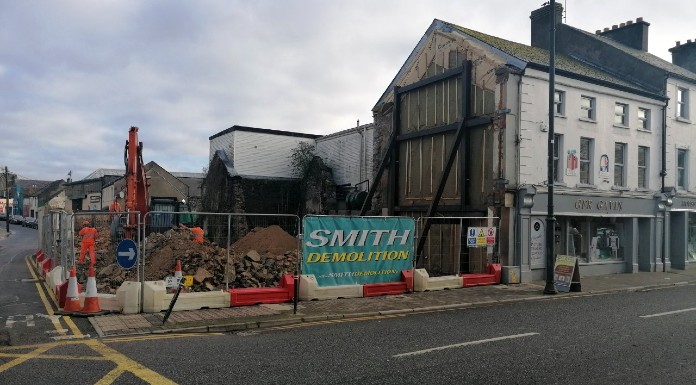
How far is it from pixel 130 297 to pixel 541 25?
21968mm

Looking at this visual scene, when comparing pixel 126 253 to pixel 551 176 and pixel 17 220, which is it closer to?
pixel 551 176

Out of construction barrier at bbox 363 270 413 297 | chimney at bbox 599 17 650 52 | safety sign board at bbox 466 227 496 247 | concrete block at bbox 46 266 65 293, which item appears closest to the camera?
concrete block at bbox 46 266 65 293

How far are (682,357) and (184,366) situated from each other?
6883 mm

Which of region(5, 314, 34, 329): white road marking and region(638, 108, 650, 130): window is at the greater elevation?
region(638, 108, 650, 130): window

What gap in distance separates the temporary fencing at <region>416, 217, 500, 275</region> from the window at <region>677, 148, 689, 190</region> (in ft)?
38.8

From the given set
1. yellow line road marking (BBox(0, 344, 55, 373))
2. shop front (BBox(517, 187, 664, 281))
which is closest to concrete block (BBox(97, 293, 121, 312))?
yellow line road marking (BBox(0, 344, 55, 373))

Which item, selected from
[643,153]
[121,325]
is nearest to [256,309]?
[121,325]

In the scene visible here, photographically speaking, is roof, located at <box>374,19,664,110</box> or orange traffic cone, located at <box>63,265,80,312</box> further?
roof, located at <box>374,19,664,110</box>

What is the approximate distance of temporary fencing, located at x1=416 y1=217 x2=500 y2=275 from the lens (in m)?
16.9

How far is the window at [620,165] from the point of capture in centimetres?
2169

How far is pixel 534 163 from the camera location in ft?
60.3

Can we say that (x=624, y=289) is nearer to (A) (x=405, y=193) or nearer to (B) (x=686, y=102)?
(A) (x=405, y=193)

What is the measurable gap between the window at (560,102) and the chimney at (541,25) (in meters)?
6.23

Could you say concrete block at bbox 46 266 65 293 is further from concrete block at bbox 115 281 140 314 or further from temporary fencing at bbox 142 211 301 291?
concrete block at bbox 115 281 140 314
